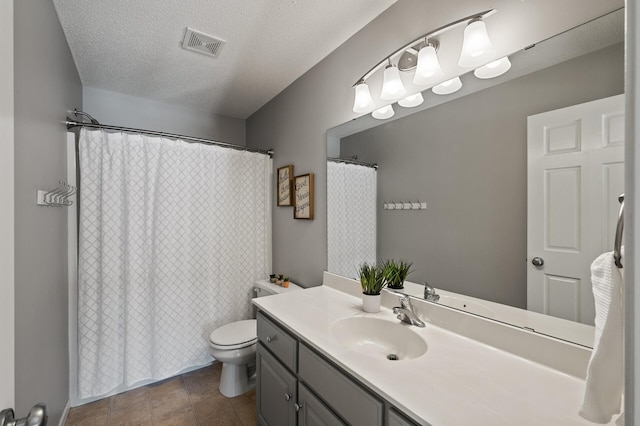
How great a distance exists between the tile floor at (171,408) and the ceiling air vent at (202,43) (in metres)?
2.43

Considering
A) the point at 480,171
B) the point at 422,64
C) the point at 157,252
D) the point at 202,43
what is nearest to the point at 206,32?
the point at 202,43

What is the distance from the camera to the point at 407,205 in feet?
4.71

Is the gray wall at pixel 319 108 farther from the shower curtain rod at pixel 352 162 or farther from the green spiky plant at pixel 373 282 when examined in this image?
the green spiky plant at pixel 373 282

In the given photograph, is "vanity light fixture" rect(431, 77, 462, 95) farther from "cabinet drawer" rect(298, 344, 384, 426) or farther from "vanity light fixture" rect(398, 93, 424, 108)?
"cabinet drawer" rect(298, 344, 384, 426)

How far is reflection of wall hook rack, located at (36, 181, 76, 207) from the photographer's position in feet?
4.02

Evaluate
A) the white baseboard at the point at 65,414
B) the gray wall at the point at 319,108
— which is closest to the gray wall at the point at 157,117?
the gray wall at the point at 319,108

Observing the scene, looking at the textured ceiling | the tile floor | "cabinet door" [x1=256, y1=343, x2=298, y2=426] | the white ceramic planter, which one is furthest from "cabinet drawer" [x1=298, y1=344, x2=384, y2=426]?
the textured ceiling

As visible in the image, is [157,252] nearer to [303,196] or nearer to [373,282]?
[303,196]

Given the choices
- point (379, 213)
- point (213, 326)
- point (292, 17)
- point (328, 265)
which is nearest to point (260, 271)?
point (213, 326)

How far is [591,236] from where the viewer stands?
86 centimetres

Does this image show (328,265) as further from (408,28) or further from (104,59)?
(104,59)

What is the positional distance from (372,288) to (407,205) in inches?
18.5

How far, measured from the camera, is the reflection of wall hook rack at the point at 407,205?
4.47ft

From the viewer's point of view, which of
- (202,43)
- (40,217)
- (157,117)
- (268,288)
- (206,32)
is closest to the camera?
(40,217)
